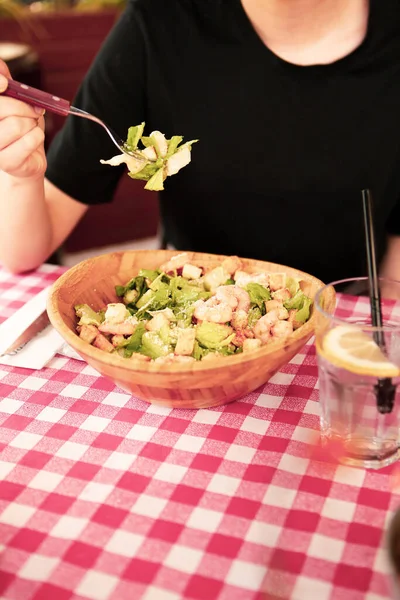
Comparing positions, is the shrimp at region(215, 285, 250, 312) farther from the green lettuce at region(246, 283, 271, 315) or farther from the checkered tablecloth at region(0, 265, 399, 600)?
the checkered tablecloth at region(0, 265, 399, 600)

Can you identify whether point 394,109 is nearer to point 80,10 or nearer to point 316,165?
point 316,165

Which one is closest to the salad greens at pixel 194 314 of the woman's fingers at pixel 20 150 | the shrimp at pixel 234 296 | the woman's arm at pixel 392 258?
the shrimp at pixel 234 296

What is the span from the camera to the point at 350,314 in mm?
1313

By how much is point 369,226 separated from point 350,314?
44cm

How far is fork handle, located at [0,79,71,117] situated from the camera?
45.0 inches

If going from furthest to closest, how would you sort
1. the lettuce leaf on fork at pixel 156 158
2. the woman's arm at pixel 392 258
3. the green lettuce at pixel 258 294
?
the woman's arm at pixel 392 258, the lettuce leaf on fork at pixel 156 158, the green lettuce at pixel 258 294

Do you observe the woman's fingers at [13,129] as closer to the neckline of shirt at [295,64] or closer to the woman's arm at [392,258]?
the neckline of shirt at [295,64]

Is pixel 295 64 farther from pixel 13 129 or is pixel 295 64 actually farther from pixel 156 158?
pixel 13 129

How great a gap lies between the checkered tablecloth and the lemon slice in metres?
0.15

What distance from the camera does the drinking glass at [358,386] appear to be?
851 mm

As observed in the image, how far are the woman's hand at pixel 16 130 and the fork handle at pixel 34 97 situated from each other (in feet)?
0.04

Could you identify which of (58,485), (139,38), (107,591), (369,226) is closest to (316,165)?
(139,38)

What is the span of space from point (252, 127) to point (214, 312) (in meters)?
0.73

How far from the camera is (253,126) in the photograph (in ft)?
5.28
